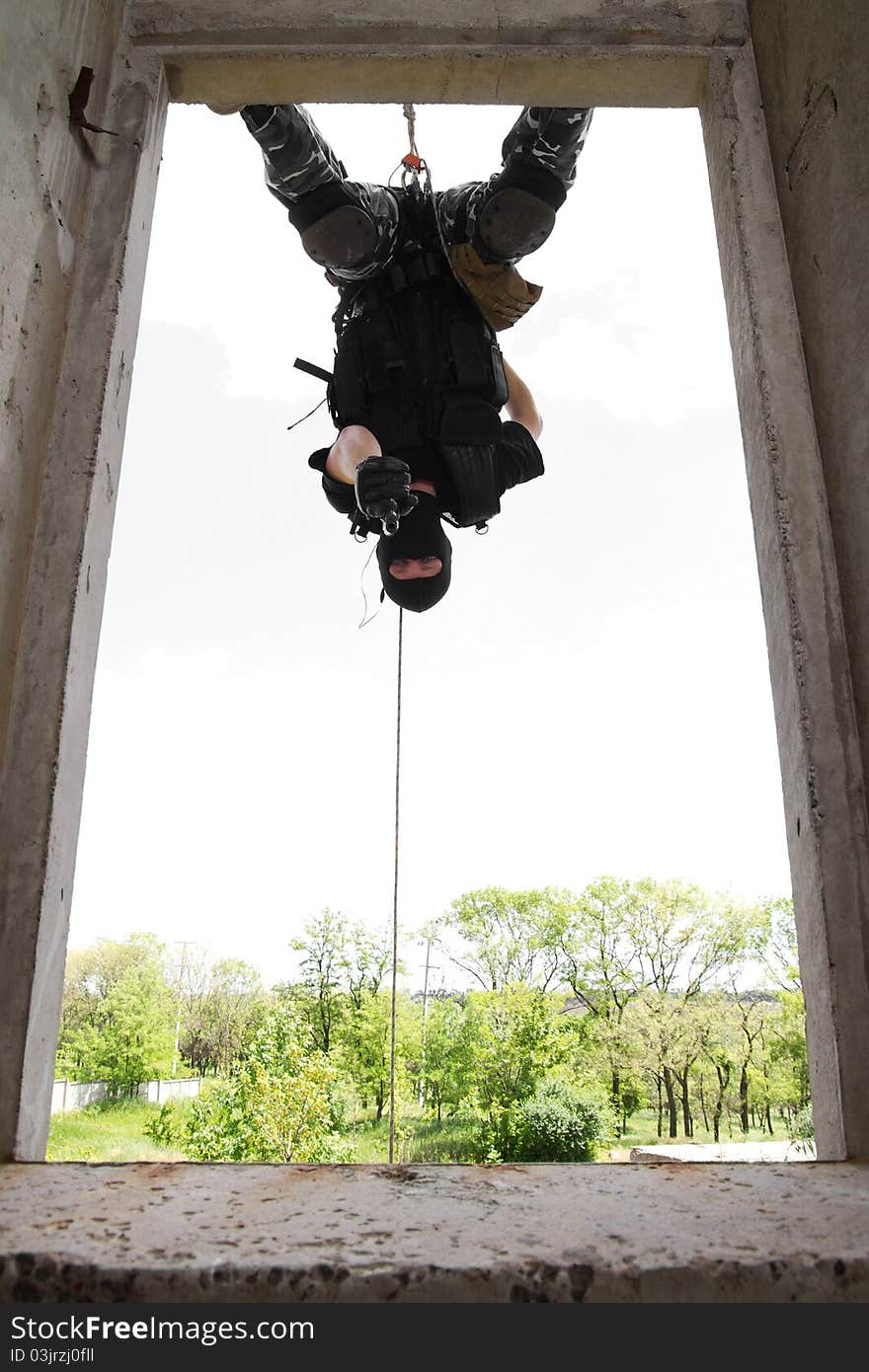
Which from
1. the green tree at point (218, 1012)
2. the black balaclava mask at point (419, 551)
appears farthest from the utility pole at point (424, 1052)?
the black balaclava mask at point (419, 551)

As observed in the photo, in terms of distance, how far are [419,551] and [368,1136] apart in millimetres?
31545

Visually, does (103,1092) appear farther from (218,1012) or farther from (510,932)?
(510,932)

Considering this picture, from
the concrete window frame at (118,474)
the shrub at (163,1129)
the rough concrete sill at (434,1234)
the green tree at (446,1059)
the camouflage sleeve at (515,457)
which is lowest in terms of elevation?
the shrub at (163,1129)

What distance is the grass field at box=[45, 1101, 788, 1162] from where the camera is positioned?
92.8 feet

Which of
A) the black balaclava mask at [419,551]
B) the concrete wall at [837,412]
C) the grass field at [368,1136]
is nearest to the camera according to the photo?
the concrete wall at [837,412]

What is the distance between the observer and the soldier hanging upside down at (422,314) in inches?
94.1

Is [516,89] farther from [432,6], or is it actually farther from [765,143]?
[765,143]

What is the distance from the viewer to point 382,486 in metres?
2.39

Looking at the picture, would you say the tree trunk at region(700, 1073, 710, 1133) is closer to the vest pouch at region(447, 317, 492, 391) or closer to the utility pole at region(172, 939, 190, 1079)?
the utility pole at region(172, 939, 190, 1079)

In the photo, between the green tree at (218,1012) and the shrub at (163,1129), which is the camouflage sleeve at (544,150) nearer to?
the green tree at (218,1012)

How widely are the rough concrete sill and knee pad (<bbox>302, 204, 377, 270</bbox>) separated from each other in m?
2.28

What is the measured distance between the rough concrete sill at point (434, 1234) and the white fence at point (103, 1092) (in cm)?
3560

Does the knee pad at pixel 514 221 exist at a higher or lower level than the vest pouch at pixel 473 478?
higher

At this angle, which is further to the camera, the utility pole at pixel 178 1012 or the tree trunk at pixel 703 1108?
the utility pole at pixel 178 1012
